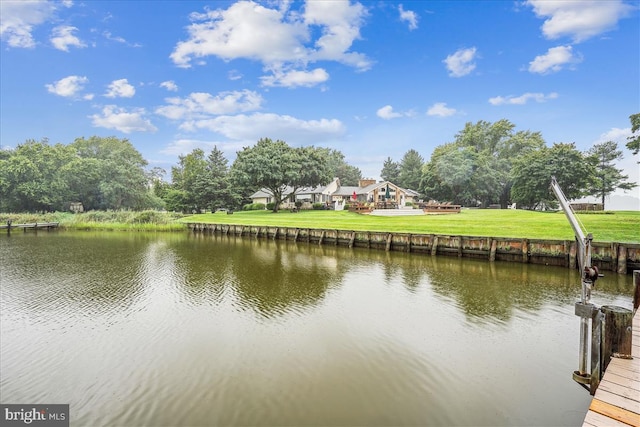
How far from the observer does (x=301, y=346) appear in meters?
8.12

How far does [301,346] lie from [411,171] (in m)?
79.0

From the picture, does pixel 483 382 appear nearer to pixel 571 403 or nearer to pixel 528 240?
pixel 571 403

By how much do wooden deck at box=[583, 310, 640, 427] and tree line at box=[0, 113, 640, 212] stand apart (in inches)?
1664

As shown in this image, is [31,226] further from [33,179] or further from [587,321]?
[587,321]

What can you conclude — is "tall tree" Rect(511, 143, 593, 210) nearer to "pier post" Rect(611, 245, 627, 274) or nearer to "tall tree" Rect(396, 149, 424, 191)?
"pier post" Rect(611, 245, 627, 274)

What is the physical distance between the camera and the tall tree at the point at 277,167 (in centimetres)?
4912

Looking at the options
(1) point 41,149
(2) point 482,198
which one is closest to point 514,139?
(2) point 482,198

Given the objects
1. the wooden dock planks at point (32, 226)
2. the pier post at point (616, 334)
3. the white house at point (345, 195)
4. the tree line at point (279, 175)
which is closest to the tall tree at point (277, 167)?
the tree line at point (279, 175)

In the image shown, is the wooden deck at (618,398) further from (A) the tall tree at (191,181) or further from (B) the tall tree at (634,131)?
(A) the tall tree at (191,181)

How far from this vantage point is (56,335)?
8930mm

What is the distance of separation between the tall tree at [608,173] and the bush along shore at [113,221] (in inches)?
2369

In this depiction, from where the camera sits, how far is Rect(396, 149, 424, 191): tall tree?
7656cm

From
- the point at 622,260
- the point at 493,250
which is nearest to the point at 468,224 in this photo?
the point at 493,250

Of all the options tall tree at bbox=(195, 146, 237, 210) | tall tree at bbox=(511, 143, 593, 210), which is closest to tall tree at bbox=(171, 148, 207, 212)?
tall tree at bbox=(195, 146, 237, 210)
